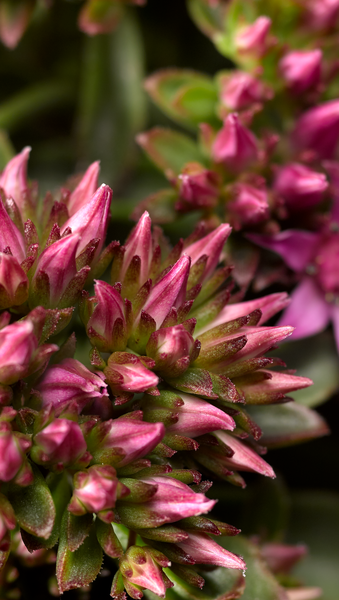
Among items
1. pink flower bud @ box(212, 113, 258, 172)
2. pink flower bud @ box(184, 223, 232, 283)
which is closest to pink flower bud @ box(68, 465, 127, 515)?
pink flower bud @ box(184, 223, 232, 283)

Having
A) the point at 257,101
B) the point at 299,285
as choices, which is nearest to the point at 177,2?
the point at 257,101

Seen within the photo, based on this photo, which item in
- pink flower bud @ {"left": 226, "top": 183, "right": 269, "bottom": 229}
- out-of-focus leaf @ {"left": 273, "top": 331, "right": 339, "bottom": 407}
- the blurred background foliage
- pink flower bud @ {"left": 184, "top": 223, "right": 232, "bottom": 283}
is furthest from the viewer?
the blurred background foliage

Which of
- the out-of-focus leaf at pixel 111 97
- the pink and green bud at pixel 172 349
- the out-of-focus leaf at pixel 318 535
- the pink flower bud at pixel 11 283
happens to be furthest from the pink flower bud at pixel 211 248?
the out-of-focus leaf at pixel 318 535

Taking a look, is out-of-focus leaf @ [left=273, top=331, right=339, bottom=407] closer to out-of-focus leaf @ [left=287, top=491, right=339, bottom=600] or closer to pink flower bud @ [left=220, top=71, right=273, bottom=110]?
out-of-focus leaf @ [left=287, top=491, right=339, bottom=600]

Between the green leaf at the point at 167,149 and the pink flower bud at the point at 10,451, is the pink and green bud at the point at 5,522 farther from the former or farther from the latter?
the green leaf at the point at 167,149

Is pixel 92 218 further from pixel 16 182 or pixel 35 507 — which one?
pixel 35 507

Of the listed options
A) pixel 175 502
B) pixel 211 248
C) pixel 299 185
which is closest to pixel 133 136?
pixel 299 185
